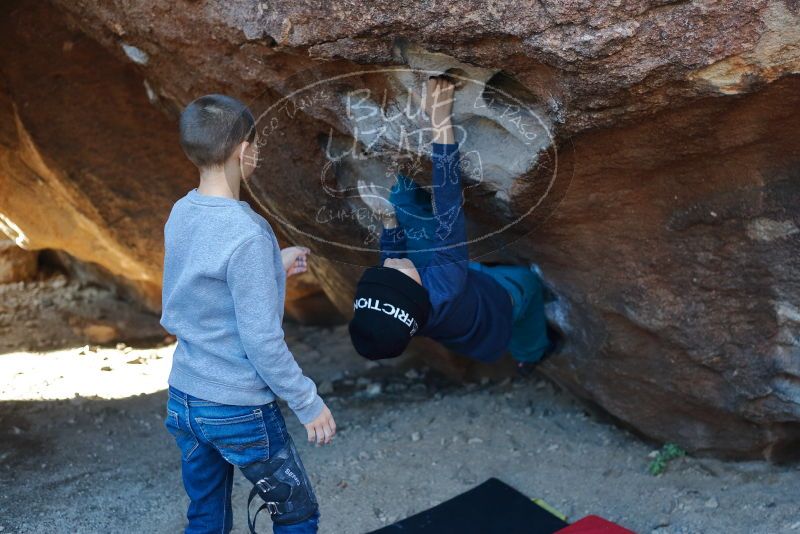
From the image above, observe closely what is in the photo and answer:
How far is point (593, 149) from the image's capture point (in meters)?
2.16

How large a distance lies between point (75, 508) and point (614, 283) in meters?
1.81

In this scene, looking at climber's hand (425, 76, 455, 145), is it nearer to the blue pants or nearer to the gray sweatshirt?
the blue pants

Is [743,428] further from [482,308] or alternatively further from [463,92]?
[463,92]

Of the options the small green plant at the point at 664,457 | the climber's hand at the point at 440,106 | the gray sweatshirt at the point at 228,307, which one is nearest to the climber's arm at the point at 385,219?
the climber's hand at the point at 440,106

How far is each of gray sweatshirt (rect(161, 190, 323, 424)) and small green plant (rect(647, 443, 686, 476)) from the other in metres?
1.40

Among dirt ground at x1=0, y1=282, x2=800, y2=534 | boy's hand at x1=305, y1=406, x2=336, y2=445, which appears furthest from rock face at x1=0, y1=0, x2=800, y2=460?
boy's hand at x1=305, y1=406, x2=336, y2=445

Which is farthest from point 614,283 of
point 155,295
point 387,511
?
point 155,295

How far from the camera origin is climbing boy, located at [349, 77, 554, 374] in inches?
89.1

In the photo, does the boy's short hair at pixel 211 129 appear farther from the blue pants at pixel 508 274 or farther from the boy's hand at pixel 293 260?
the blue pants at pixel 508 274

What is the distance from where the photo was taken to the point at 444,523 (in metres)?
2.61

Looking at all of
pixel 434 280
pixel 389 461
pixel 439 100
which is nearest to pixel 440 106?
pixel 439 100

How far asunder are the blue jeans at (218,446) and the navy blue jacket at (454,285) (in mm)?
637

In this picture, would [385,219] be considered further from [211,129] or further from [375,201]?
[211,129]

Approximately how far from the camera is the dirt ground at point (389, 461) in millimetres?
2582
